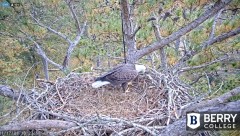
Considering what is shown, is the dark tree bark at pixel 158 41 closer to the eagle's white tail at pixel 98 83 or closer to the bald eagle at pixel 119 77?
the bald eagle at pixel 119 77

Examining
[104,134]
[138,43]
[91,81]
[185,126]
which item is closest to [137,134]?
[104,134]

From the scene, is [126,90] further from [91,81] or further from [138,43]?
[138,43]

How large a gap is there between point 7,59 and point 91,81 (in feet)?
20.4

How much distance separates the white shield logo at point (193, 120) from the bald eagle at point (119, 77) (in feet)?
5.10

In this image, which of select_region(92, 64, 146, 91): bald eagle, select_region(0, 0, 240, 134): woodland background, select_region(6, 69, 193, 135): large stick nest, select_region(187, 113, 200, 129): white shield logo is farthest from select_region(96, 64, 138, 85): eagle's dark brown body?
select_region(187, 113, 200, 129): white shield logo

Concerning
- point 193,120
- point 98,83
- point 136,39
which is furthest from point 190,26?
point 193,120

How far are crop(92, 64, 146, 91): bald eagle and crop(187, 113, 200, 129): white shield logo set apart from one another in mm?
1555

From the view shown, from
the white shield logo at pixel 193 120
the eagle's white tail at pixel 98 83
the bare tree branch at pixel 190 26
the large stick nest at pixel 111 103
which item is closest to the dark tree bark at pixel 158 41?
the bare tree branch at pixel 190 26

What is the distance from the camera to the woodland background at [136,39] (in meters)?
4.80

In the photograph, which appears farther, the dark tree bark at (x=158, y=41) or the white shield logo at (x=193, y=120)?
the dark tree bark at (x=158, y=41)

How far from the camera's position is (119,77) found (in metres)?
3.85

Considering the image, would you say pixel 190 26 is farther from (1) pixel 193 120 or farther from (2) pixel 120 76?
(1) pixel 193 120

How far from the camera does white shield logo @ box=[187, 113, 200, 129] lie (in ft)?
7.44

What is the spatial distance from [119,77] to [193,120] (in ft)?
5.35
